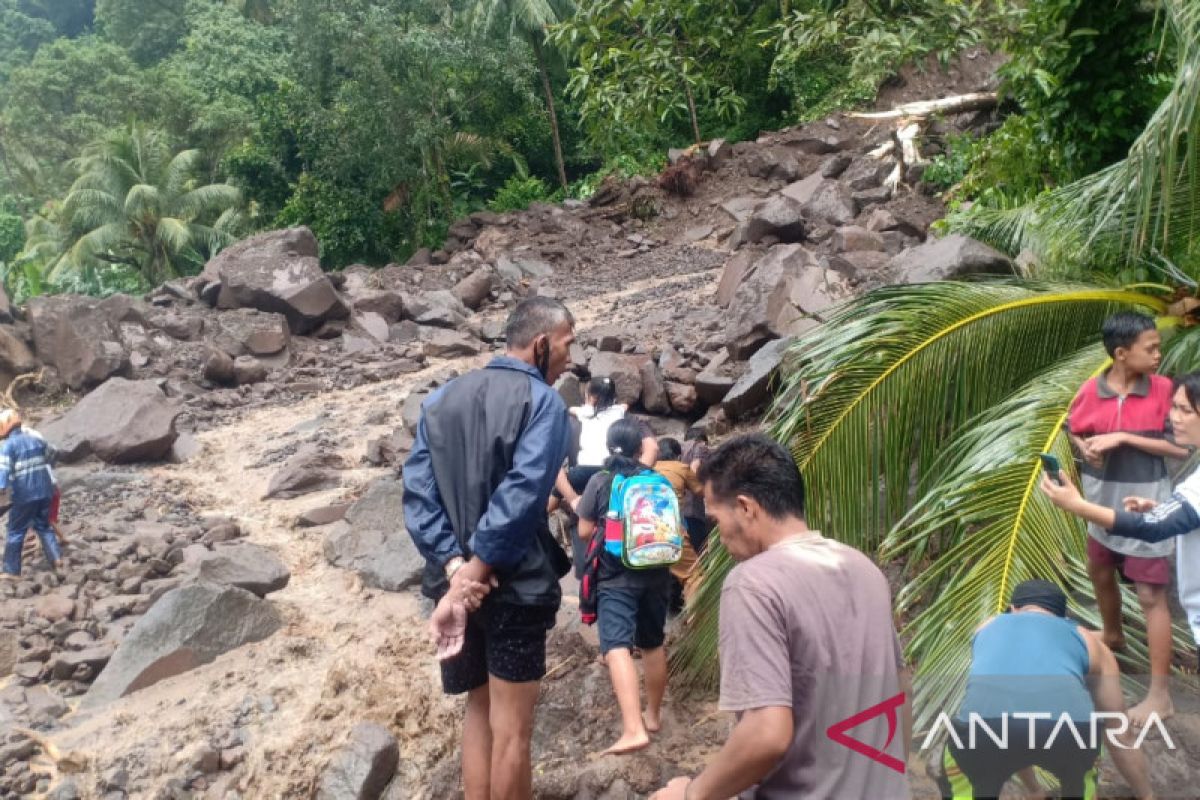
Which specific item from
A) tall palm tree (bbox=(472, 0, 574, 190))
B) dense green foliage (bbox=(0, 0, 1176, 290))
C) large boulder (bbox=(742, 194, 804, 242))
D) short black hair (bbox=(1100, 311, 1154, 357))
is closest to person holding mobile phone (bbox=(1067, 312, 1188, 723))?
short black hair (bbox=(1100, 311, 1154, 357))

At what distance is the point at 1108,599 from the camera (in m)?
3.70

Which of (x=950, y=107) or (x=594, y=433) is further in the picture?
(x=950, y=107)

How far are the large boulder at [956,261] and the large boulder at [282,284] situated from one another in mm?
9341

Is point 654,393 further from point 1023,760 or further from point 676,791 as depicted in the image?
point 676,791

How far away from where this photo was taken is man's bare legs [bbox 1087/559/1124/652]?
3672 millimetres

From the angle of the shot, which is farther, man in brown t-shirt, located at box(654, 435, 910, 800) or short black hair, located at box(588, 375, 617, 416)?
short black hair, located at box(588, 375, 617, 416)

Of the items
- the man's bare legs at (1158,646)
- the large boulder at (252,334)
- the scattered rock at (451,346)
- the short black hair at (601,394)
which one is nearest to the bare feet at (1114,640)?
the man's bare legs at (1158,646)

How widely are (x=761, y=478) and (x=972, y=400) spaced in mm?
2833

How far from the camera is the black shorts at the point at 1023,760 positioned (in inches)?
97.9

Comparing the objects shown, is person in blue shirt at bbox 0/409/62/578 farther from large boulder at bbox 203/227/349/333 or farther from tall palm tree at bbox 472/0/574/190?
tall palm tree at bbox 472/0/574/190

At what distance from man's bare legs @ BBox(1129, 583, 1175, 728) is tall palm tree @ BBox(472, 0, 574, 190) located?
2104cm

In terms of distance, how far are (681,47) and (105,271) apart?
21.0 metres

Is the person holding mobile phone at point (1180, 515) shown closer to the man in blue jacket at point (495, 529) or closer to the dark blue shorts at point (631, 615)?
the man in blue jacket at point (495, 529)

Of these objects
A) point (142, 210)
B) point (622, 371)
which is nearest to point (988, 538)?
point (622, 371)
